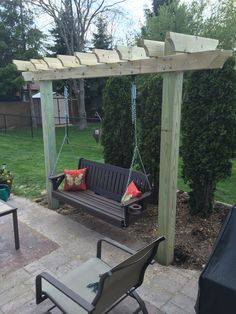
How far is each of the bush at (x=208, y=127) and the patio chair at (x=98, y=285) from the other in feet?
6.51

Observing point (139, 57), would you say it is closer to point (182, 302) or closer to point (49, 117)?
point (49, 117)

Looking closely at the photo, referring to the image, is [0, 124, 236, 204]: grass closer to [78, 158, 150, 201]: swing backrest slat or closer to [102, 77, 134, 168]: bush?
[78, 158, 150, 201]: swing backrest slat

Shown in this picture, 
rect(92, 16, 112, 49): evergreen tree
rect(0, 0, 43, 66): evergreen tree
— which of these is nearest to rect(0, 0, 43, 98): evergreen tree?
rect(0, 0, 43, 66): evergreen tree

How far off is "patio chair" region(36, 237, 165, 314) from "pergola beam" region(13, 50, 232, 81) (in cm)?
149

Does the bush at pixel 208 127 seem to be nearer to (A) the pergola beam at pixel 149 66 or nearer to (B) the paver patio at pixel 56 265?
(A) the pergola beam at pixel 149 66

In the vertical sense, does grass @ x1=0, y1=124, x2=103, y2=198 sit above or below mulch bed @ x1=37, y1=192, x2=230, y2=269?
above

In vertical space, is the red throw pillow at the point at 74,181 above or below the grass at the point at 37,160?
above

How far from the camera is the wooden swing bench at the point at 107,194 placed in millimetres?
3445

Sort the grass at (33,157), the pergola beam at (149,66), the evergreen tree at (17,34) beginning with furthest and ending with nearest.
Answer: the evergreen tree at (17,34) < the grass at (33,157) < the pergola beam at (149,66)

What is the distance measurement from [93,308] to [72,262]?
1.45 meters

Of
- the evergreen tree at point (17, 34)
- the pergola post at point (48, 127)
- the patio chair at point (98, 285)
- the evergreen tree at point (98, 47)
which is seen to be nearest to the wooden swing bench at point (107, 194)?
the pergola post at point (48, 127)

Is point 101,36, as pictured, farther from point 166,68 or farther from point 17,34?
point 166,68

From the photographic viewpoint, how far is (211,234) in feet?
12.1

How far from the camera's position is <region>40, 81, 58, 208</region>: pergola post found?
166 inches
